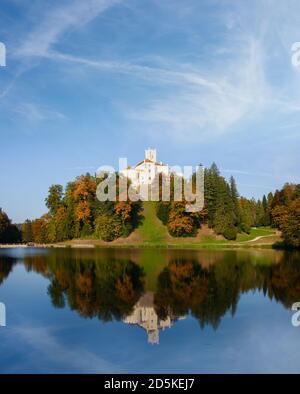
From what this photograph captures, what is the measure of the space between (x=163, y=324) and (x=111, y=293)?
6001 millimetres

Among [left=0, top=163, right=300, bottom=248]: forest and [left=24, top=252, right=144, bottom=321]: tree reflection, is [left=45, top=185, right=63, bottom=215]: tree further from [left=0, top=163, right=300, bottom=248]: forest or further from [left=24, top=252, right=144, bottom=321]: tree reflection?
[left=24, top=252, right=144, bottom=321]: tree reflection

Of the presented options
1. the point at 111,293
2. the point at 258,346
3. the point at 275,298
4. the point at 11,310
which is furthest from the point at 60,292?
the point at 258,346

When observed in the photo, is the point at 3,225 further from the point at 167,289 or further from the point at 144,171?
the point at 167,289

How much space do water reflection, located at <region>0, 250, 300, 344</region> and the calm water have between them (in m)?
0.04

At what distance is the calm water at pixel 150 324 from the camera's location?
10062mm

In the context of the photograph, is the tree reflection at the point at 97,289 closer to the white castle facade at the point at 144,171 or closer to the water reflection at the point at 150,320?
A: the water reflection at the point at 150,320

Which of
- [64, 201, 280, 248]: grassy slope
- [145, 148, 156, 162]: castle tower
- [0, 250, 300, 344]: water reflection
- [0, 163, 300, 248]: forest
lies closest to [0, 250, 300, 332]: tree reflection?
[0, 250, 300, 344]: water reflection

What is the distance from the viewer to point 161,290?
19844 mm

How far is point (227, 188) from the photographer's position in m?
71.8

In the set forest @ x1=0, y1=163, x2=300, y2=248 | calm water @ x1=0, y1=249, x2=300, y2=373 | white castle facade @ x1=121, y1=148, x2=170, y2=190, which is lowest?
calm water @ x1=0, y1=249, x2=300, y2=373

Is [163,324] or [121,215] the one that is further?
[121,215]

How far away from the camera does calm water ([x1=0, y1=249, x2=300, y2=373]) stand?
396 inches

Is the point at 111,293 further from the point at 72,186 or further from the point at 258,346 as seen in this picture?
the point at 72,186

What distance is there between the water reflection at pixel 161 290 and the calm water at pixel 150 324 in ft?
0.14
